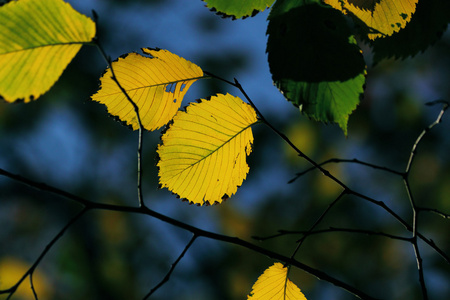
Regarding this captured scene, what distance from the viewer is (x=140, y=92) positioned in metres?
0.53

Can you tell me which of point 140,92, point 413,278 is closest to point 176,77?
point 140,92

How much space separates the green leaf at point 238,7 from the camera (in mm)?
467

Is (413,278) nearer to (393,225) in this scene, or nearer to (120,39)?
(393,225)

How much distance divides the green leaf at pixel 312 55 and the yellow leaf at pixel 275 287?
0.83 ft

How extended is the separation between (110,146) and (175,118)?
456cm

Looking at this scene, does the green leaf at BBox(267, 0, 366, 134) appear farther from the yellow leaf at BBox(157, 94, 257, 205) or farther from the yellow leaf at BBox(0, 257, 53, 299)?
the yellow leaf at BBox(0, 257, 53, 299)

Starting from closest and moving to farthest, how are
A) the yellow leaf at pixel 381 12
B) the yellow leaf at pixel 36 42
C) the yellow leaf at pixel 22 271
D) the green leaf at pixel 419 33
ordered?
the yellow leaf at pixel 36 42 → the yellow leaf at pixel 381 12 → the green leaf at pixel 419 33 → the yellow leaf at pixel 22 271

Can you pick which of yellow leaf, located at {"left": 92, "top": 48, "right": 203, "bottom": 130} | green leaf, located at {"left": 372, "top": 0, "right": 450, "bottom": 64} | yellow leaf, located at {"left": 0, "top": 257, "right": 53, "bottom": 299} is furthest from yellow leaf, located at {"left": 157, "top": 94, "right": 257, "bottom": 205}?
yellow leaf, located at {"left": 0, "top": 257, "right": 53, "bottom": 299}

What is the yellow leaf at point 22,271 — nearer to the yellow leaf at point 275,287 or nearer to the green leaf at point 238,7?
the yellow leaf at point 275,287

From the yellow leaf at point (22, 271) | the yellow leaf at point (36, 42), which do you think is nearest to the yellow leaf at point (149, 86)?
the yellow leaf at point (36, 42)

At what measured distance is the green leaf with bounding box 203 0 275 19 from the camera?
467 mm

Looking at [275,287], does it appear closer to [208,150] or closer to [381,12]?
[208,150]

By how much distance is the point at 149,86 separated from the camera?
536 millimetres

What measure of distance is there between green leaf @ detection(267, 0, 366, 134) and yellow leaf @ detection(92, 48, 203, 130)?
0.45 ft
